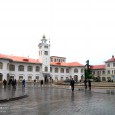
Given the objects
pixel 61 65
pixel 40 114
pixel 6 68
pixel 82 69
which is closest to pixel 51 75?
pixel 61 65

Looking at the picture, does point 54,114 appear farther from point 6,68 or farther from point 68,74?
point 68,74

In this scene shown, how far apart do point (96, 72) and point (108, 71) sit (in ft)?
25.9

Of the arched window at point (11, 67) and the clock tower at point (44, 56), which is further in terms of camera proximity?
the clock tower at point (44, 56)

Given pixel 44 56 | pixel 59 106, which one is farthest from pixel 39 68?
pixel 59 106

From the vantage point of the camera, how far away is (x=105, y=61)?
345 ft

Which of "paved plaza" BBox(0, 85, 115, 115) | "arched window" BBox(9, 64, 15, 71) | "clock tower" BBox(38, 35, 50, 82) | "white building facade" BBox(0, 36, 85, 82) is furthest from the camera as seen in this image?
"clock tower" BBox(38, 35, 50, 82)

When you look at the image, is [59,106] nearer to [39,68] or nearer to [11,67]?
[11,67]

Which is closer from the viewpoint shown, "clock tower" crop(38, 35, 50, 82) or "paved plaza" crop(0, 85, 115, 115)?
"paved plaza" crop(0, 85, 115, 115)

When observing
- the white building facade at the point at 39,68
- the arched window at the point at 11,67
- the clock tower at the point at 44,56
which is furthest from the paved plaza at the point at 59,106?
the clock tower at the point at 44,56

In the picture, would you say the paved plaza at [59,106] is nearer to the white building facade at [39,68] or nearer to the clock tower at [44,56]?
the white building facade at [39,68]

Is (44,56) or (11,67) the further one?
(44,56)

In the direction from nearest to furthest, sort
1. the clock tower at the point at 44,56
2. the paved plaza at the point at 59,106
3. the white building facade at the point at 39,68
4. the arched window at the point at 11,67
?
the paved plaza at the point at 59,106
the white building facade at the point at 39,68
the arched window at the point at 11,67
the clock tower at the point at 44,56

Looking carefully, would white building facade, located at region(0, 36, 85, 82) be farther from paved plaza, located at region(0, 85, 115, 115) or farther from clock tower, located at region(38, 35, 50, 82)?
paved plaza, located at region(0, 85, 115, 115)

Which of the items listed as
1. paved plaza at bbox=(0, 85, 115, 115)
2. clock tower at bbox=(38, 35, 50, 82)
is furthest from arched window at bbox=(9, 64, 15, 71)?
paved plaza at bbox=(0, 85, 115, 115)
